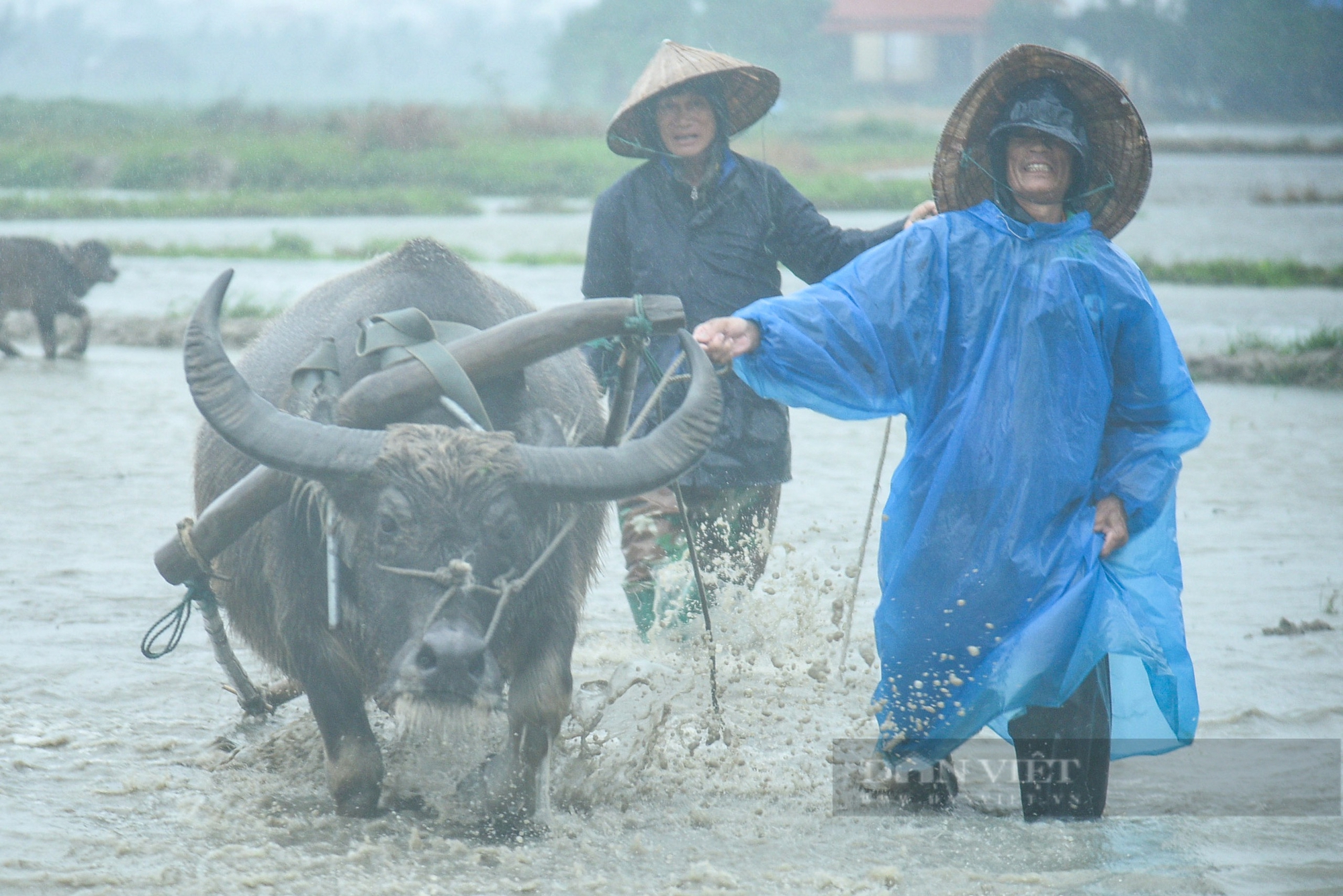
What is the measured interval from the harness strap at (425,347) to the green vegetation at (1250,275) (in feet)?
43.1

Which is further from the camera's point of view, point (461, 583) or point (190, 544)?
point (190, 544)

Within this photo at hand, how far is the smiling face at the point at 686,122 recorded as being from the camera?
402 cm

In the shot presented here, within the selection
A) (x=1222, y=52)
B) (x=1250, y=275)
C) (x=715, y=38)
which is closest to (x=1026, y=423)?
(x=1250, y=275)

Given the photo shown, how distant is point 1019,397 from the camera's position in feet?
10.0

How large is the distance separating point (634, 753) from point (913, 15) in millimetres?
70978

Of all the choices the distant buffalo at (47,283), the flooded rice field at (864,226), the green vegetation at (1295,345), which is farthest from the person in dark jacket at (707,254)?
the flooded rice field at (864,226)

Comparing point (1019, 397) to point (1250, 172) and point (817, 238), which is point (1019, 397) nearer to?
point (817, 238)

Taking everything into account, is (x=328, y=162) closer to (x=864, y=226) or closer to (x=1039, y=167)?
(x=864, y=226)

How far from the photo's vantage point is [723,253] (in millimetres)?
4078

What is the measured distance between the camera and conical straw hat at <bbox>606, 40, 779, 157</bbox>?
395 centimetres

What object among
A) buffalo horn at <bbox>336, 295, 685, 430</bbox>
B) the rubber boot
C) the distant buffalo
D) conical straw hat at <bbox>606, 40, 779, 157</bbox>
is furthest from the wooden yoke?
the distant buffalo

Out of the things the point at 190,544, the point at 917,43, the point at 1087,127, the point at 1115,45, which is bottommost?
the point at 190,544

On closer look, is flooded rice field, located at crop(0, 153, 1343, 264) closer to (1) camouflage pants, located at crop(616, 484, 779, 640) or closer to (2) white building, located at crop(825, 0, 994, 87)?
(1) camouflage pants, located at crop(616, 484, 779, 640)

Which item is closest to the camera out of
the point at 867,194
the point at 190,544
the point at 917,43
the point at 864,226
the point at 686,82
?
the point at 190,544
